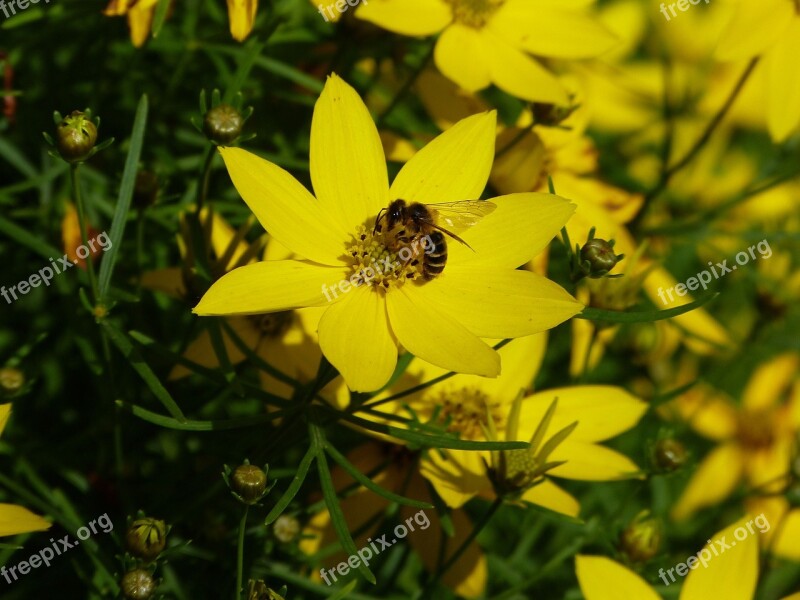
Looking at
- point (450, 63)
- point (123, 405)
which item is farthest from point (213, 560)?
point (450, 63)

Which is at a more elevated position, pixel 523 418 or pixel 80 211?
pixel 80 211

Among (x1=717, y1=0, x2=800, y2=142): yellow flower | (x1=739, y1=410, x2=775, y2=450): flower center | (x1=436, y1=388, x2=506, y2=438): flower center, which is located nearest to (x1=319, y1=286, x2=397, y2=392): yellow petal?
(x1=436, y1=388, x2=506, y2=438): flower center

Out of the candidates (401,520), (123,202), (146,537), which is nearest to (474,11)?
A: (123,202)

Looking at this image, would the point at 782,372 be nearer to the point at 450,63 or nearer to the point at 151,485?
the point at 450,63

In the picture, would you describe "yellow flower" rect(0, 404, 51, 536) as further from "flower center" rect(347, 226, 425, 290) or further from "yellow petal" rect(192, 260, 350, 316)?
"flower center" rect(347, 226, 425, 290)

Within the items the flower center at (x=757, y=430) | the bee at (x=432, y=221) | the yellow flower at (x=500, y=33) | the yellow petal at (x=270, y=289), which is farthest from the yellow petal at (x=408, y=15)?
the flower center at (x=757, y=430)

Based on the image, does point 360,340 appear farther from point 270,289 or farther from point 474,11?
point 474,11
